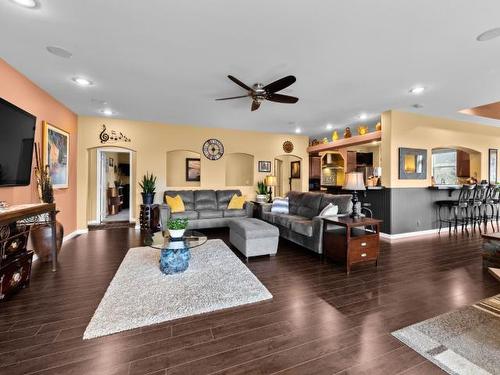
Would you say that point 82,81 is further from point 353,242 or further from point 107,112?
point 353,242

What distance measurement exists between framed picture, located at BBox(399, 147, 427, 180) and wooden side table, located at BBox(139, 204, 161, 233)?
5.68 m

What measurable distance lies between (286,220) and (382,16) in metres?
3.33

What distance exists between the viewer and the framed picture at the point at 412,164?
5.23m

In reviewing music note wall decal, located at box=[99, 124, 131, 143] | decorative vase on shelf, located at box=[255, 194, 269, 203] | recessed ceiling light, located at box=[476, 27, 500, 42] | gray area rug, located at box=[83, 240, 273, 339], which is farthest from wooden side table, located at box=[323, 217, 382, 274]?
music note wall decal, located at box=[99, 124, 131, 143]

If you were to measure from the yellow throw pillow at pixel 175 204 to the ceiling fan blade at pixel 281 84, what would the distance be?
3.53m

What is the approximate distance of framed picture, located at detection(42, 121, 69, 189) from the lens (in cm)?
408

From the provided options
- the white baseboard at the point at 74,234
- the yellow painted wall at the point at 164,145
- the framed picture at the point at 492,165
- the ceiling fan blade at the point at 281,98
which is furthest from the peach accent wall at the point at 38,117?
the framed picture at the point at 492,165

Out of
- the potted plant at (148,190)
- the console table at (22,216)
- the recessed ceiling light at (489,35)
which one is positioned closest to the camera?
the console table at (22,216)

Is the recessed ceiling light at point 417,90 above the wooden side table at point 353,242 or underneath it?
above

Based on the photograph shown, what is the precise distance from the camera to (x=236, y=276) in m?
2.99

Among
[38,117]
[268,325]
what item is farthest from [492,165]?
[38,117]

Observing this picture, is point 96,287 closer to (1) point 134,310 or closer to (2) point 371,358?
(1) point 134,310

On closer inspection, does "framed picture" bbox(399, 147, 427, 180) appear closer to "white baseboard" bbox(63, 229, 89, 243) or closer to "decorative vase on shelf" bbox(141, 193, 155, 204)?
"decorative vase on shelf" bbox(141, 193, 155, 204)

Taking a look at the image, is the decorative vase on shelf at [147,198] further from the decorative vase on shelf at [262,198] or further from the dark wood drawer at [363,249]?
the dark wood drawer at [363,249]
